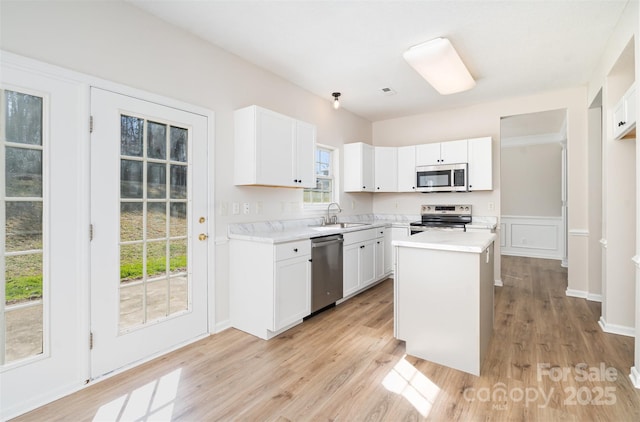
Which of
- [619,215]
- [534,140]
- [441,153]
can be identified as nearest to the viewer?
[619,215]

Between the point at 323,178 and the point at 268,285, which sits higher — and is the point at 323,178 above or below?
above

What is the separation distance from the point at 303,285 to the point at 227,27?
2.36 meters

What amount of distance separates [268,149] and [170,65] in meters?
1.06

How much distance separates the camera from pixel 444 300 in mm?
2254

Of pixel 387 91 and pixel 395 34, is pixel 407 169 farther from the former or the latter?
pixel 395 34

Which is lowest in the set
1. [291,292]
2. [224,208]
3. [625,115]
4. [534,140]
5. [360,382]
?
[360,382]

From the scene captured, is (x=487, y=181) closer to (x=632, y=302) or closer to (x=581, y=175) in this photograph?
(x=581, y=175)

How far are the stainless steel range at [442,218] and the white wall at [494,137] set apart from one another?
0.41 ft

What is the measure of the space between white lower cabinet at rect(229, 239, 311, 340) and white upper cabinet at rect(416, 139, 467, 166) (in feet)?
8.82

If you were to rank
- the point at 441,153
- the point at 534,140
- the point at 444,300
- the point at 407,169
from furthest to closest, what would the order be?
the point at 534,140
the point at 407,169
the point at 441,153
the point at 444,300

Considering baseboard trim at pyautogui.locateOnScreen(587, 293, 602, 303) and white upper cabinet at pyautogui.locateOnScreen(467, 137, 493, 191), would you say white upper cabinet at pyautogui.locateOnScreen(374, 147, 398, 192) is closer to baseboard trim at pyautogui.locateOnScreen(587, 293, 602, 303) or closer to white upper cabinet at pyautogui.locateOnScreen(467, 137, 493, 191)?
white upper cabinet at pyautogui.locateOnScreen(467, 137, 493, 191)

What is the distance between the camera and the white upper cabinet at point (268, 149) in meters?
2.94

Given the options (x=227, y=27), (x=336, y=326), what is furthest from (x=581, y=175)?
(x=227, y=27)

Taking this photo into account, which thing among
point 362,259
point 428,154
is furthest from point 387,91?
point 362,259
